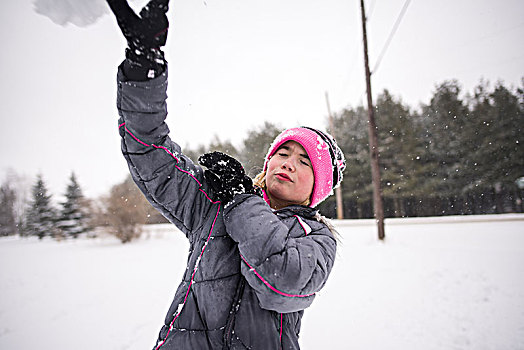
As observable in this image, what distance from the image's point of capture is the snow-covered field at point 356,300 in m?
4.60

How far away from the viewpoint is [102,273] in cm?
860

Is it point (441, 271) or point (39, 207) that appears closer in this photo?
point (441, 271)

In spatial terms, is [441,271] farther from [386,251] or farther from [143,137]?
[143,137]

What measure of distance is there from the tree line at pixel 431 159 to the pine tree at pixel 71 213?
70mm

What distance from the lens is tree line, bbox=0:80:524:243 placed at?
22.5m

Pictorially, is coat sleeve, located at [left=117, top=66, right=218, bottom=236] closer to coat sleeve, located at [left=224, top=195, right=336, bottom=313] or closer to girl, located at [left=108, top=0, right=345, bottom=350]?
girl, located at [left=108, top=0, right=345, bottom=350]

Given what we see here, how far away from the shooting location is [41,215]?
25969 mm

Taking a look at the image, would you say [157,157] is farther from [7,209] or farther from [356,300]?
[7,209]

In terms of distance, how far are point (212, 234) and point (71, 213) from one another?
2730cm

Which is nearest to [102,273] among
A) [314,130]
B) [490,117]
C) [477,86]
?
[314,130]

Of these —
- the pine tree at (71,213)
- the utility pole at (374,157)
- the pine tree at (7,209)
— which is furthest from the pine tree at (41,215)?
the utility pole at (374,157)

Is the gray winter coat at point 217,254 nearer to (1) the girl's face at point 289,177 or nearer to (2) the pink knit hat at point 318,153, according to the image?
(1) the girl's face at point 289,177

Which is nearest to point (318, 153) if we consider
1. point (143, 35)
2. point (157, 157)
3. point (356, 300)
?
point (157, 157)

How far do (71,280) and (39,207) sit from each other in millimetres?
24711
